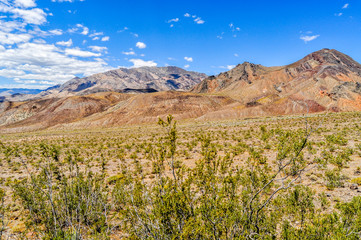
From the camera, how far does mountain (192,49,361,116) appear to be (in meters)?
59.3

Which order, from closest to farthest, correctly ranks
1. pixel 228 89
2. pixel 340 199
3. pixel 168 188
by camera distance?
1. pixel 168 188
2. pixel 340 199
3. pixel 228 89

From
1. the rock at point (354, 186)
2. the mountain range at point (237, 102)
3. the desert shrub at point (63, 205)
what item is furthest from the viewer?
the mountain range at point (237, 102)

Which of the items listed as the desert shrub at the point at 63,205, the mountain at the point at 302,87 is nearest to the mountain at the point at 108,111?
the mountain at the point at 302,87

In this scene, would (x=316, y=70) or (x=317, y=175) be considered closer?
(x=317, y=175)

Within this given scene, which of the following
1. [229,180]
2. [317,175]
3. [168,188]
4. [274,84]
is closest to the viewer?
[168,188]

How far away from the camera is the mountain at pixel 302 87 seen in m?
59.3

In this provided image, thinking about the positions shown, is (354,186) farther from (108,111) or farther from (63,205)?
(108,111)

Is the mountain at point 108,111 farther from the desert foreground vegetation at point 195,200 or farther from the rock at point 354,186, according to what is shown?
the rock at point 354,186

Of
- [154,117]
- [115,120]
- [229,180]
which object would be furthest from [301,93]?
[229,180]

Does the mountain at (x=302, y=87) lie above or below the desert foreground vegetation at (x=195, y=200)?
above

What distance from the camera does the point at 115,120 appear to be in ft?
247

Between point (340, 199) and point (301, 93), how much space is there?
6876cm

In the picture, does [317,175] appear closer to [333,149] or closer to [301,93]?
[333,149]

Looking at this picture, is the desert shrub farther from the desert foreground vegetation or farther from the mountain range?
the mountain range
